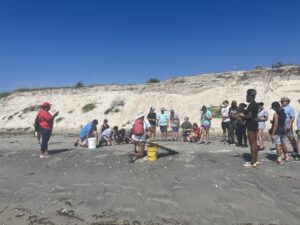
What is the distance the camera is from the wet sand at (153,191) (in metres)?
8.41

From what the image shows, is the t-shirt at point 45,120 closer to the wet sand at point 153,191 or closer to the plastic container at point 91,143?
the wet sand at point 153,191

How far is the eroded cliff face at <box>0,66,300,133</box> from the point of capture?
30.1m

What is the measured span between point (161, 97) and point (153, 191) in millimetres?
24111

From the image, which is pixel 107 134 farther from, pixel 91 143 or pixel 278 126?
pixel 278 126

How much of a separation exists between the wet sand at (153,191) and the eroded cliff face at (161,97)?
1516 cm

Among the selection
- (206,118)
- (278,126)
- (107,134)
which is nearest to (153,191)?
(278,126)

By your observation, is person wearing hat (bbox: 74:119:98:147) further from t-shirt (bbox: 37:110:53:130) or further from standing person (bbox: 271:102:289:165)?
standing person (bbox: 271:102:289:165)

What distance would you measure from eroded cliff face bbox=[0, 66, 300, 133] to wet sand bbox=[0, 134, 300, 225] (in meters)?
15.2

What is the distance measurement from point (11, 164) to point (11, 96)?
114ft

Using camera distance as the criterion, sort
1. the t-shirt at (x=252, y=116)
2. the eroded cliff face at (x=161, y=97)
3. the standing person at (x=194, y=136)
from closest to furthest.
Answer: the t-shirt at (x=252, y=116) < the standing person at (x=194, y=136) < the eroded cliff face at (x=161, y=97)

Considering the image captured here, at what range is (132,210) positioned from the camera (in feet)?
28.3

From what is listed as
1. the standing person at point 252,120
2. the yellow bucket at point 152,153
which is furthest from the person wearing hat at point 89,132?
the standing person at point 252,120

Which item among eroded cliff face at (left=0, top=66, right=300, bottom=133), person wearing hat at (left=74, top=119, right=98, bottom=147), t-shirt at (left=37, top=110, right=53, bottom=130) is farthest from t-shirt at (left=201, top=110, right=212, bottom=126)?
eroded cliff face at (left=0, top=66, right=300, bottom=133)

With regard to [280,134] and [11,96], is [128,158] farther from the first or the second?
[11,96]
